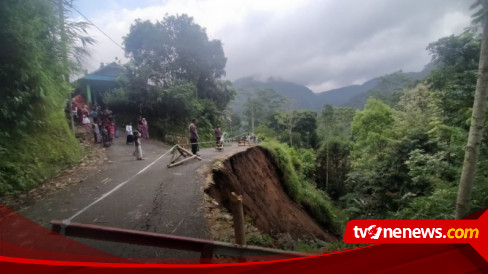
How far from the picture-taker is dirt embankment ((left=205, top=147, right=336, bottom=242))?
12.5 feet

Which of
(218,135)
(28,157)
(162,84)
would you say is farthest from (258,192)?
(28,157)

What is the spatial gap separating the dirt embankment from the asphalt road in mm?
531

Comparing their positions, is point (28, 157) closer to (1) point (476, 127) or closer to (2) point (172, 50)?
(2) point (172, 50)

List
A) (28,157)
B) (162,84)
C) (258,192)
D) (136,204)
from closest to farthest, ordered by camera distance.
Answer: (162,84), (28,157), (136,204), (258,192)

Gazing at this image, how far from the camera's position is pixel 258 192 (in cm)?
516

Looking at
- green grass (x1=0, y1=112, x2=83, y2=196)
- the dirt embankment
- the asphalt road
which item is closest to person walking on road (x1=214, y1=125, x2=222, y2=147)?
the dirt embankment

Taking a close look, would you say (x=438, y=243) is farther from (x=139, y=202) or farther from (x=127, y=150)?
(x=127, y=150)

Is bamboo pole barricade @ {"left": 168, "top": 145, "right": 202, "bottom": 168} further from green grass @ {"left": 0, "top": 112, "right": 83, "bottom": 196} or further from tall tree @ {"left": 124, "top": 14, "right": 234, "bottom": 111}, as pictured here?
tall tree @ {"left": 124, "top": 14, "right": 234, "bottom": 111}

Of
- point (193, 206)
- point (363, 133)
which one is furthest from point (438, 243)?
point (363, 133)

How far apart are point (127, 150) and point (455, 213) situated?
9.00 meters

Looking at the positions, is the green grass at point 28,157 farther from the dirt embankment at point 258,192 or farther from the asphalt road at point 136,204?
the dirt embankment at point 258,192

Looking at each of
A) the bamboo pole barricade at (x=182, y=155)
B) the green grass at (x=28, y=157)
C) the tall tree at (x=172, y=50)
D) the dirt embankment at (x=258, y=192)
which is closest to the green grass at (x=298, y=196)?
the dirt embankment at (x=258, y=192)

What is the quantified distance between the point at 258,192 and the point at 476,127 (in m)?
4.18

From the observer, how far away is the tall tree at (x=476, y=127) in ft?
4.01
